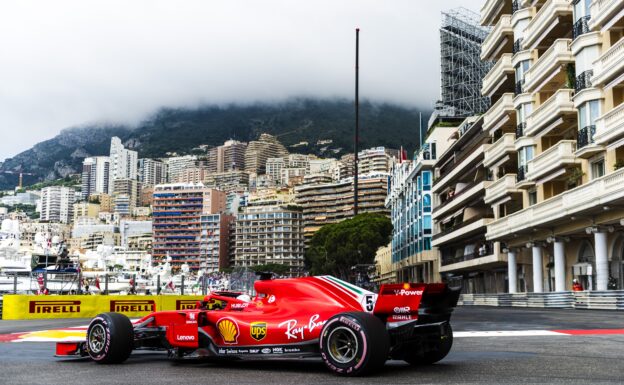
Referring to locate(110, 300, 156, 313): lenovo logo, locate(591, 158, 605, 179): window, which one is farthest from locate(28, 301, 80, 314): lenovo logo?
locate(591, 158, 605, 179): window

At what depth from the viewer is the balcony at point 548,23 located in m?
43.5

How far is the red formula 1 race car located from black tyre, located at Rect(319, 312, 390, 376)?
0.03 feet

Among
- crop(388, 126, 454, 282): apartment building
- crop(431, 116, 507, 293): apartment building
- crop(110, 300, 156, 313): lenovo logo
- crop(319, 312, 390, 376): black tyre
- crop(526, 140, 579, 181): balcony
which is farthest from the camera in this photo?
crop(388, 126, 454, 282): apartment building

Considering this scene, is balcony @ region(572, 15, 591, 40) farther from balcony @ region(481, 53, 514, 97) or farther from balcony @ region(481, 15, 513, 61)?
balcony @ region(481, 15, 513, 61)

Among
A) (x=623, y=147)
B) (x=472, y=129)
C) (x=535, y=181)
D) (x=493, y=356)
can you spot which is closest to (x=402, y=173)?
(x=472, y=129)

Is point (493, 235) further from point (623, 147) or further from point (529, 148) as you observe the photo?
point (623, 147)

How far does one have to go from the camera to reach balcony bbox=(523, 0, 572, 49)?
143 feet

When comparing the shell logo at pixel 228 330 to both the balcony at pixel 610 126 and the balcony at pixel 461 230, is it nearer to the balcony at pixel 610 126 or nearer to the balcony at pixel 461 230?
the balcony at pixel 610 126

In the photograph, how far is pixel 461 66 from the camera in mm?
104688

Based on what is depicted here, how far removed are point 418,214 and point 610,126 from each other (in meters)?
59.2

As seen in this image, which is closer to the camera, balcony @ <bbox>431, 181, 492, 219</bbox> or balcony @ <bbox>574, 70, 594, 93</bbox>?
balcony @ <bbox>574, 70, 594, 93</bbox>

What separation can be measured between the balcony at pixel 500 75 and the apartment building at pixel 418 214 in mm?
33053

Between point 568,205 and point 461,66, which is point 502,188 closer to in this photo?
point 568,205

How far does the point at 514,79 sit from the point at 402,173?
58.0 meters
